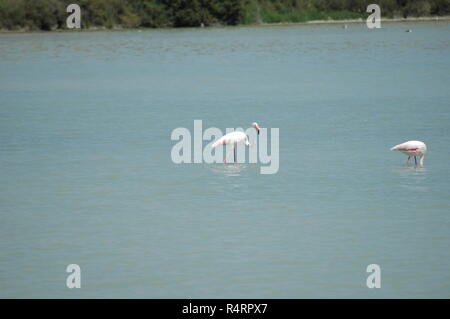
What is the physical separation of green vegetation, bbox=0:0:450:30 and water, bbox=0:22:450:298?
146ft

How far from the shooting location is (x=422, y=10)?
8450 centimetres

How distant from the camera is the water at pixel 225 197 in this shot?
1083 centimetres

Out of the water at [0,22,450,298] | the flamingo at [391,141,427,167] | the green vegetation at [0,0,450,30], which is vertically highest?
the green vegetation at [0,0,450,30]

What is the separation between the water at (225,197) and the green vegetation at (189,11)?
4454 centimetres

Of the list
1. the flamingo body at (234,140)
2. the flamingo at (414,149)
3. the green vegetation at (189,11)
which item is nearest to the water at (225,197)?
the flamingo at (414,149)

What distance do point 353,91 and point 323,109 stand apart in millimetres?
5640

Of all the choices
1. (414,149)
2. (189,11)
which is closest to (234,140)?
(414,149)

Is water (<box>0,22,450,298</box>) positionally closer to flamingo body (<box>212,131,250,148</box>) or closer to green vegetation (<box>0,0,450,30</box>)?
flamingo body (<box>212,131,250,148</box>)

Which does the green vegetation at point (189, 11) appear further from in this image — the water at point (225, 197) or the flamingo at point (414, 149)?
the flamingo at point (414, 149)

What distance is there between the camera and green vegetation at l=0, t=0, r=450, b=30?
7519 cm

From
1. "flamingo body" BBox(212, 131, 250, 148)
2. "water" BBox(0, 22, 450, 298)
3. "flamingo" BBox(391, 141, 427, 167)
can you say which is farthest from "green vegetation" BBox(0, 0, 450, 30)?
"flamingo" BBox(391, 141, 427, 167)

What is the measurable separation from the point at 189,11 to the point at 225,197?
68187mm

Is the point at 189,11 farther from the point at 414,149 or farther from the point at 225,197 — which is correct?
the point at 225,197
